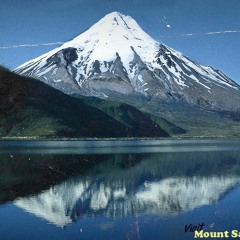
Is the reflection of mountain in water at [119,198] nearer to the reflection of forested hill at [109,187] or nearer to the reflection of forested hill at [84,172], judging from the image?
the reflection of forested hill at [109,187]

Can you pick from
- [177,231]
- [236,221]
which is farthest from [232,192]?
[177,231]

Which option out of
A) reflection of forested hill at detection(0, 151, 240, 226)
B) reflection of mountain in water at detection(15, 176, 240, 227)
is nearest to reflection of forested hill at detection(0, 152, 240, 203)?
reflection of forested hill at detection(0, 151, 240, 226)

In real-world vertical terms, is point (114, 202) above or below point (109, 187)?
below

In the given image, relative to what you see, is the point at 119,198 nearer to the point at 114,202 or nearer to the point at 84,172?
the point at 114,202

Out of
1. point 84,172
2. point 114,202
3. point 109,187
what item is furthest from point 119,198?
point 84,172

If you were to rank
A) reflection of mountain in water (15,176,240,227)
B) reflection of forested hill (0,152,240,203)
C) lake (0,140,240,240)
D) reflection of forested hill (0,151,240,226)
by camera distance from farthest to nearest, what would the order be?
1. reflection of forested hill (0,152,240,203)
2. reflection of forested hill (0,151,240,226)
3. reflection of mountain in water (15,176,240,227)
4. lake (0,140,240,240)

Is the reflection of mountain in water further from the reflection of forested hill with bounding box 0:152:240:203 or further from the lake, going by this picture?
the reflection of forested hill with bounding box 0:152:240:203

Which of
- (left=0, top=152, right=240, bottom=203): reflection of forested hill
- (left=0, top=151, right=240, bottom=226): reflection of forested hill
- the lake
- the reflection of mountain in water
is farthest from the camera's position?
(left=0, top=152, right=240, bottom=203): reflection of forested hill

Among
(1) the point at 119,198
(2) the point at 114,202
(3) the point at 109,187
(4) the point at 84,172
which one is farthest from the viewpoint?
(4) the point at 84,172

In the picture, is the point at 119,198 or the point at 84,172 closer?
the point at 119,198
